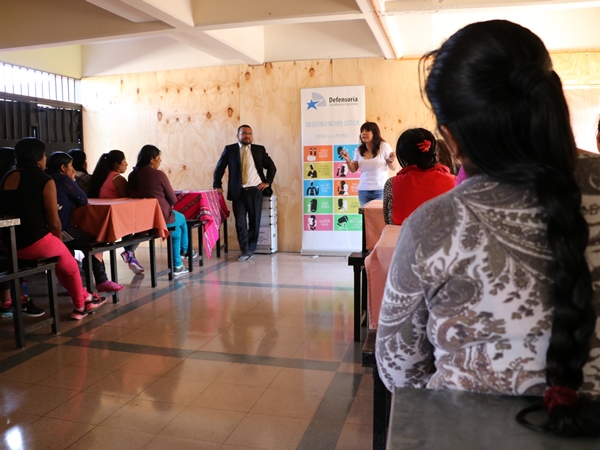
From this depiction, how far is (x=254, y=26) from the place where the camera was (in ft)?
19.3

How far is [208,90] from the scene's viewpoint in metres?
7.30

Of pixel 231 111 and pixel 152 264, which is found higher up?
pixel 231 111

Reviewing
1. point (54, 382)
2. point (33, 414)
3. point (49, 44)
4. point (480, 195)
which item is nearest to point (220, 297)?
point (54, 382)

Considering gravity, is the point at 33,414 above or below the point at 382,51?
below

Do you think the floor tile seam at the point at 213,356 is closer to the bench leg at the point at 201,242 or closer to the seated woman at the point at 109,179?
the seated woman at the point at 109,179

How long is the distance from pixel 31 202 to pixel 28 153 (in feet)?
1.10

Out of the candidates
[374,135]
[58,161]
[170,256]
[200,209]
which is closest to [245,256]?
[200,209]

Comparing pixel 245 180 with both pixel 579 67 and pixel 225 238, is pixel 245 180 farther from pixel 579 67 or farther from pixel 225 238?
pixel 579 67

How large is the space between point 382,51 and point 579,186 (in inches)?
233

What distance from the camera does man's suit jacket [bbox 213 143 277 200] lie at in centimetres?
676

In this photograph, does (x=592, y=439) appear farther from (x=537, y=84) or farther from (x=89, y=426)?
(x=89, y=426)

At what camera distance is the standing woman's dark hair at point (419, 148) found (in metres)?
2.93

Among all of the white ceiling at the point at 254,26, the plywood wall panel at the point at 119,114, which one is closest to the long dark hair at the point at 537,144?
the white ceiling at the point at 254,26

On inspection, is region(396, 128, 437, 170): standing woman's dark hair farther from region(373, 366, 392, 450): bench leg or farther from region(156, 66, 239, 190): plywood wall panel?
region(156, 66, 239, 190): plywood wall panel
